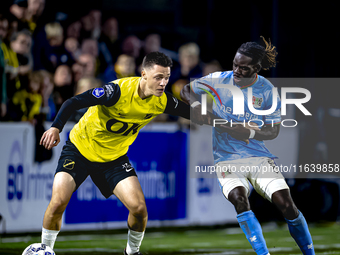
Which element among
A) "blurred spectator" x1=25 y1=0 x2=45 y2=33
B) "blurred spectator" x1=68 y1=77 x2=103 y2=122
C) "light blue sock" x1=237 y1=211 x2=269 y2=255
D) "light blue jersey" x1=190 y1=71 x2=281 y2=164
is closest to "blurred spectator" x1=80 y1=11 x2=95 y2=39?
"blurred spectator" x1=25 y1=0 x2=45 y2=33

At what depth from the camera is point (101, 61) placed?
677 cm

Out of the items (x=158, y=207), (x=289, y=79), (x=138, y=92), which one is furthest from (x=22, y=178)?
(x=289, y=79)

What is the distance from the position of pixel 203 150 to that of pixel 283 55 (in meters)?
2.21

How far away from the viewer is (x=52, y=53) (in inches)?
257

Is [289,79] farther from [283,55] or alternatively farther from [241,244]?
[241,244]

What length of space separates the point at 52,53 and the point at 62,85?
487mm

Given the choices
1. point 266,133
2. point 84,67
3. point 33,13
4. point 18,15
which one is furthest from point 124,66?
point 266,133

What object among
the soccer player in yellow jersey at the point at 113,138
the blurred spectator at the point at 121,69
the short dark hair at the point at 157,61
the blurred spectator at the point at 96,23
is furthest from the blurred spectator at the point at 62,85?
the short dark hair at the point at 157,61

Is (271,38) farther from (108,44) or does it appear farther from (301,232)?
(301,232)

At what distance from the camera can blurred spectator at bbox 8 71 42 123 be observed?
621cm

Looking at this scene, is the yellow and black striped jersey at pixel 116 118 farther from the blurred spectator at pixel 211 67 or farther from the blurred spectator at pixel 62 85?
the blurred spectator at pixel 211 67

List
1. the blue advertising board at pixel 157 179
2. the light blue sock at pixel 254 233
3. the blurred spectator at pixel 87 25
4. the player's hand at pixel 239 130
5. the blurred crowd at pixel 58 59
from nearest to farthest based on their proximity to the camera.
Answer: the light blue sock at pixel 254 233
the player's hand at pixel 239 130
the blurred crowd at pixel 58 59
the blue advertising board at pixel 157 179
the blurred spectator at pixel 87 25

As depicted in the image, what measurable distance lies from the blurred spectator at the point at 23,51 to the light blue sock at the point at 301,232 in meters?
3.83

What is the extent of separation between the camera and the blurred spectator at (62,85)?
638cm
